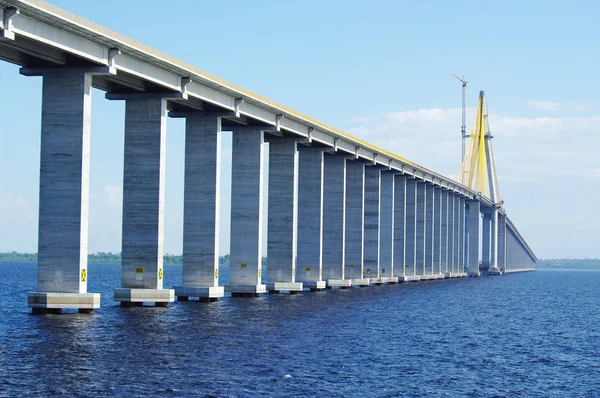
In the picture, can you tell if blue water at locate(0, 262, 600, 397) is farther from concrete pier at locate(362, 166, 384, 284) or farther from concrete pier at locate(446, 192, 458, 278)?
concrete pier at locate(446, 192, 458, 278)

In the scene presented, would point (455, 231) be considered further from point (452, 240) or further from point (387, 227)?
point (387, 227)

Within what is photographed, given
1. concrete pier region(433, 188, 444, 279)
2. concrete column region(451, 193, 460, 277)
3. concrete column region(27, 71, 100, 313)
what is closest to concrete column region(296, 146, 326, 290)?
concrete column region(27, 71, 100, 313)

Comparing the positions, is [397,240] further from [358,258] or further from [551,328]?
[551,328]

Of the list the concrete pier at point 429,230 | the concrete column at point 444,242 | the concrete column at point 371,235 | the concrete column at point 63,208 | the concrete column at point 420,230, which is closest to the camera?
the concrete column at point 63,208

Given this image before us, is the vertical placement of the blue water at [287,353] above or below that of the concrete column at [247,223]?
below

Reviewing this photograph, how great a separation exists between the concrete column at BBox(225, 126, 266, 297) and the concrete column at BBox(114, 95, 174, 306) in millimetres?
15347

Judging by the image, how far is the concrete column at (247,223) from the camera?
7494 cm

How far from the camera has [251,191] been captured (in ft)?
246

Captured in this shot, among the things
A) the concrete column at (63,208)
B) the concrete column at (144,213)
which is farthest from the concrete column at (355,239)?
the concrete column at (63,208)

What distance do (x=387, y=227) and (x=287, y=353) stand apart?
79.5m

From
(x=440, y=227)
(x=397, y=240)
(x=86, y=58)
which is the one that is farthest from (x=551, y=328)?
(x=440, y=227)

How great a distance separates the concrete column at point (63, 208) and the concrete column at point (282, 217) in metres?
33.7

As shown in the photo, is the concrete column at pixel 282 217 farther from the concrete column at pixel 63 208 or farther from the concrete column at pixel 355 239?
the concrete column at pixel 63 208

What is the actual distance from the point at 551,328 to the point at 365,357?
85.1ft
